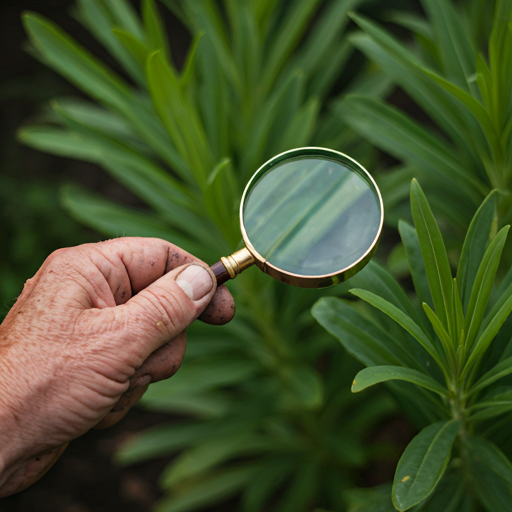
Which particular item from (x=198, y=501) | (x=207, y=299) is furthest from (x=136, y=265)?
(x=198, y=501)

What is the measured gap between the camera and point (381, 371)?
71 cm

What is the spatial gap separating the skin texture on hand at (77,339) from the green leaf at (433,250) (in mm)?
359

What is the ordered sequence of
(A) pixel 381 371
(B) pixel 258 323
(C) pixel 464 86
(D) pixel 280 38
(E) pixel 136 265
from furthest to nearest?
(D) pixel 280 38 < (B) pixel 258 323 < (C) pixel 464 86 < (E) pixel 136 265 < (A) pixel 381 371

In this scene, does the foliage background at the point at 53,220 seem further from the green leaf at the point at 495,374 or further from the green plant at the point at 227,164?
the green leaf at the point at 495,374

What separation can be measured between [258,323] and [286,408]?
0.40 meters

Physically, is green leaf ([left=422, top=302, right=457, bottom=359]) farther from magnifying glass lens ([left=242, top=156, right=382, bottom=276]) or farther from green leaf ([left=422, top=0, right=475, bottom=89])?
green leaf ([left=422, top=0, right=475, bottom=89])

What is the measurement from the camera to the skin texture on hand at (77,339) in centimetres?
79

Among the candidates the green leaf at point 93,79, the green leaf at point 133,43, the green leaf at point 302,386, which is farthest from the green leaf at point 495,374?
the green leaf at point 133,43

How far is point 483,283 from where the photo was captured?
0.74 meters

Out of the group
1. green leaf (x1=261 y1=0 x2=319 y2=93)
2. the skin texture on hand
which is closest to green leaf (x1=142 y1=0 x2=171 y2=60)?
green leaf (x1=261 y1=0 x2=319 y2=93)

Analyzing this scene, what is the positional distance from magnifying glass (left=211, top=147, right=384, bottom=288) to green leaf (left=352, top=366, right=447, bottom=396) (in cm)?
18

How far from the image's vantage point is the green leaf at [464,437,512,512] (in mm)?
813

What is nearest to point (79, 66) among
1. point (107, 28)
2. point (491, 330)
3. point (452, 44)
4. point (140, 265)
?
point (107, 28)

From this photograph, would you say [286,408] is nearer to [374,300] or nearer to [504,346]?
[504,346]
